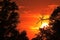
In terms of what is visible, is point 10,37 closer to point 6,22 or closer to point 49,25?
point 6,22

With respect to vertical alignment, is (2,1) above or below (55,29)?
above

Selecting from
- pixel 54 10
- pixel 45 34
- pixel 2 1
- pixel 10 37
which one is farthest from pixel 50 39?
pixel 2 1

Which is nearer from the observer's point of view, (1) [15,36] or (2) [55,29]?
(2) [55,29]

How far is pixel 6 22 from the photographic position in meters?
33.5

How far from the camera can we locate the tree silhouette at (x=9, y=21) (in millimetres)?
33156

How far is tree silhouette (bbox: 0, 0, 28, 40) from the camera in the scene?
3316 centimetres

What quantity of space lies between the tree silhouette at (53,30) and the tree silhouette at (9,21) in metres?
3.44

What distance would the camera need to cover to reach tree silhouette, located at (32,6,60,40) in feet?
98.5

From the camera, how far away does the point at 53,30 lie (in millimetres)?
30562

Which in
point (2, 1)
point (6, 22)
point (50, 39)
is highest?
point (2, 1)

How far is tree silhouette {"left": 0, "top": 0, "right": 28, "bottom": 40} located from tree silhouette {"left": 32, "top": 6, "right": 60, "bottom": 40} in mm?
3438

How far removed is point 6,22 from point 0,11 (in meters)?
1.25

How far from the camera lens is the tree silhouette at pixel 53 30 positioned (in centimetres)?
3002

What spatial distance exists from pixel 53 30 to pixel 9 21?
5220 millimetres
